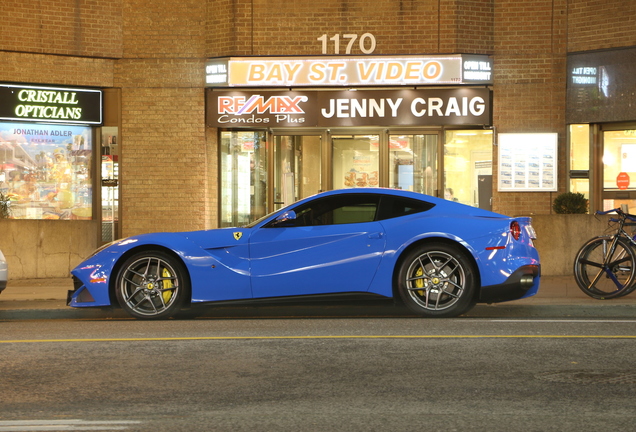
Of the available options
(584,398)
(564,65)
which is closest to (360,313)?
(584,398)

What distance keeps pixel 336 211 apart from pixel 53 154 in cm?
871

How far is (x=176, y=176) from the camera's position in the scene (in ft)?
54.4

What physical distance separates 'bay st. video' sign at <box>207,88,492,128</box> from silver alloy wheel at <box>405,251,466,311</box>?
7414 millimetres

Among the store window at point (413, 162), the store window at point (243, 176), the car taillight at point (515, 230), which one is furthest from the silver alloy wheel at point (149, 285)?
the store window at point (413, 162)

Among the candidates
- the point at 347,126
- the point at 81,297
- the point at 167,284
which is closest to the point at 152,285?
the point at 167,284

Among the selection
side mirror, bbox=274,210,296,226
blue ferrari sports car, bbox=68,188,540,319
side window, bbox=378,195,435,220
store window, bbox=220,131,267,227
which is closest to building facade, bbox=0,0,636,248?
store window, bbox=220,131,267,227

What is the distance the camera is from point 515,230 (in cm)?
917

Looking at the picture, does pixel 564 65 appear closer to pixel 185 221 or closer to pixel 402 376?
pixel 185 221

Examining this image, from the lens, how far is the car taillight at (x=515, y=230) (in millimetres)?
9148

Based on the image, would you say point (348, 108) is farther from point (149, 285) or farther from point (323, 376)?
point (323, 376)

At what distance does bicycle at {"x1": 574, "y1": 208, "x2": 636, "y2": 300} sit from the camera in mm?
10844

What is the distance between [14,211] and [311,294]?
29.6 feet

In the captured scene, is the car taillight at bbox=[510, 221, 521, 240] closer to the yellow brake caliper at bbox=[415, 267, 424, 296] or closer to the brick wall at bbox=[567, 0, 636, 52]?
the yellow brake caliper at bbox=[415, 267, 424, 296]

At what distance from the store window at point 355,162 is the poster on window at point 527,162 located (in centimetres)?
233
